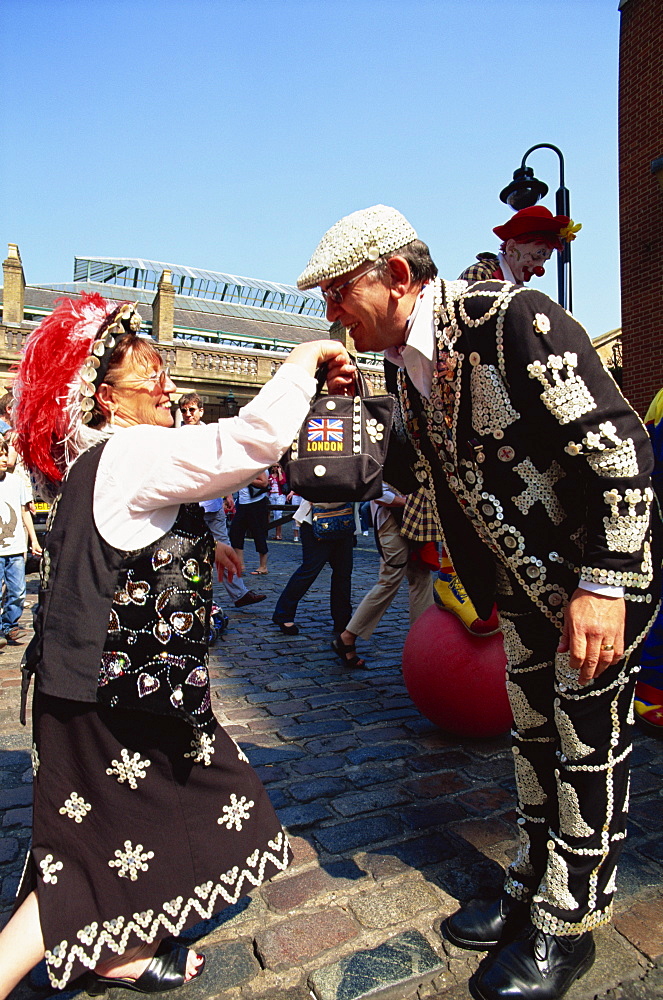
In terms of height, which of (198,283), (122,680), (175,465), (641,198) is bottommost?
(122,680)

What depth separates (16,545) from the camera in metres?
5.74

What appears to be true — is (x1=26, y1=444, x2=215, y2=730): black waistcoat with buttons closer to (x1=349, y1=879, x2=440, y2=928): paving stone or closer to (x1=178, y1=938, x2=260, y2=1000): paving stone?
(x1=178, y1=938, x2=260, y2=1000): paving stone

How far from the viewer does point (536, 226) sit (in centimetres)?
421

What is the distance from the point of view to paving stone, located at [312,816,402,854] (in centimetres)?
261

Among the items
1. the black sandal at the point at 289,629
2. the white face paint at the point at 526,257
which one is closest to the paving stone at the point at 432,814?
the white face paint at the point at 526,257

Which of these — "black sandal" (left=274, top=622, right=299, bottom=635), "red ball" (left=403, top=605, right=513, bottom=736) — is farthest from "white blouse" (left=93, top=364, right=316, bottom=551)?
"black sandal" (left=274, top=622, right=299, bottom=635)

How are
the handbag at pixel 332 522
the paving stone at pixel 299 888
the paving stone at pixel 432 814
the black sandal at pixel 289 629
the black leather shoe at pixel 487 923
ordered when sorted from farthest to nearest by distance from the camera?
the black sandal at pixel 289 629
the handbag at pixel 332 522
the paving stone at pixel 432 814
the paving stone at pixel 299 888
the black leather shoe at pixel 487 923

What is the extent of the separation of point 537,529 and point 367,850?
59.2 inches

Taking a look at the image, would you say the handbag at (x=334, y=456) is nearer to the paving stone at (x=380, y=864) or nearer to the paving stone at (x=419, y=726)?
the paving stone at (x=380, y=864)

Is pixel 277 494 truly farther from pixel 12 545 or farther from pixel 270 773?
pixel 270 773

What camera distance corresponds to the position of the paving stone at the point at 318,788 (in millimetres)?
3004

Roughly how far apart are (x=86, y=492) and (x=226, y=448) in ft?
1.23

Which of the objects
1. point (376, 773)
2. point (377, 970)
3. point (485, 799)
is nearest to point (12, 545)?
point (376, 773)

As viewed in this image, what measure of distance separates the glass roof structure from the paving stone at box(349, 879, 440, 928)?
41.5 m
